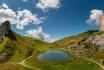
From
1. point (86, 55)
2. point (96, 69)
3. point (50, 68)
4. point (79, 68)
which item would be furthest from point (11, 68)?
point (86, 55)

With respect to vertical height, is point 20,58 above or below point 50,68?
above

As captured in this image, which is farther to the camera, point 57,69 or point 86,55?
point 86,55

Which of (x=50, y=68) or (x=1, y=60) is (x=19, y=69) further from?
(x=1, y=60)

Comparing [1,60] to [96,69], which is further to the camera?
[1,60]

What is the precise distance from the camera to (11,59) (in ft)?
654

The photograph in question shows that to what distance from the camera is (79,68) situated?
13512 centimetres

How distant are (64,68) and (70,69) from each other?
236 inches

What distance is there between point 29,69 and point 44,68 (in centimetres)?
1070

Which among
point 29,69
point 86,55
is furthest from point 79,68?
point 86,55

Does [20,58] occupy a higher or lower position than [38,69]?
A: higher

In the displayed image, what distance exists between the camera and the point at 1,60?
19950 centimetres

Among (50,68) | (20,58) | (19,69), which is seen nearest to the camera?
(19,69)

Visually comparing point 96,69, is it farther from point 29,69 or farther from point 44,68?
point 29,69

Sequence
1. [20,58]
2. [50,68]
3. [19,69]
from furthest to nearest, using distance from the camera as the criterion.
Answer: [20,58] < [50,68] < [19,69]
